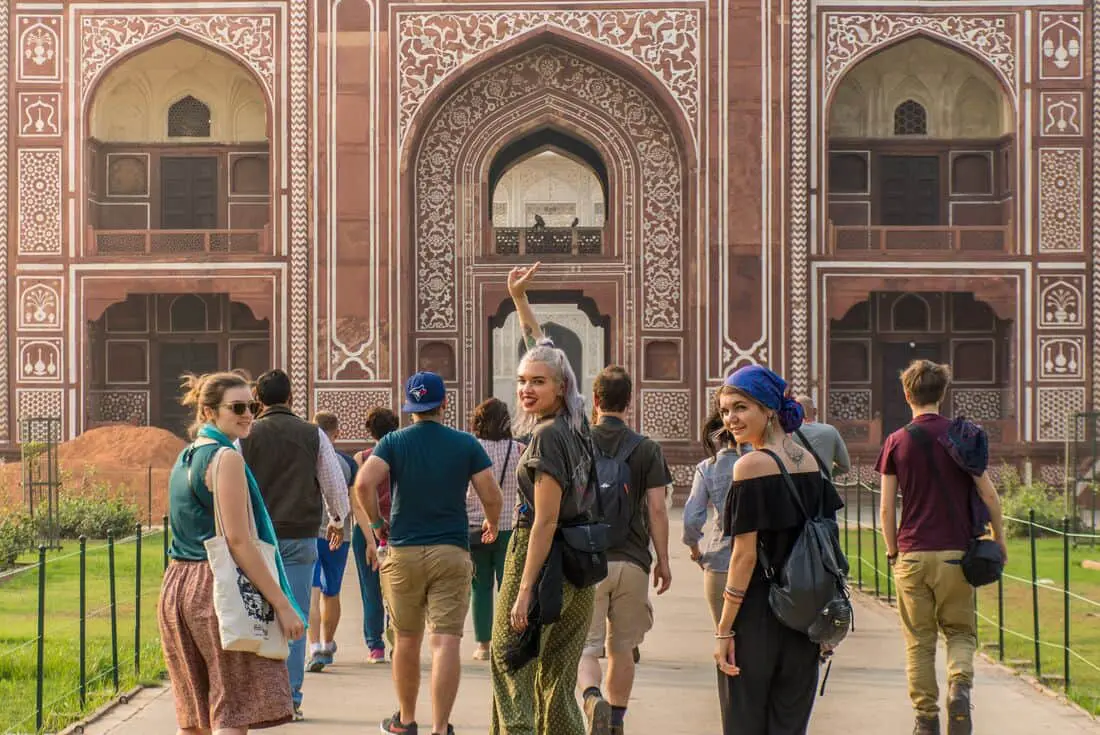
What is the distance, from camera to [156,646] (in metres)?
9.35

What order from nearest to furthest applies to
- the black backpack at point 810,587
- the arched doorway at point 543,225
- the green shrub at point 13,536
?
the black backpack at point 810,587, the green shrub at point 13,536, the arched doorway at point 543,225

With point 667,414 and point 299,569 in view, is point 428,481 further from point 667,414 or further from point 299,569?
point 667,414

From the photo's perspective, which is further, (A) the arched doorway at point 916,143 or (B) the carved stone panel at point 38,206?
(A) the arched doorway at point 916,143

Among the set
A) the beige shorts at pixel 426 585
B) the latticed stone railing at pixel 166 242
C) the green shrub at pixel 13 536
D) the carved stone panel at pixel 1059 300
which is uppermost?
the latticed stone railing at pixel 166 242

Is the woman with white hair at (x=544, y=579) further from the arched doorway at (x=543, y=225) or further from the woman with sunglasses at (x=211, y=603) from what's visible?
the arched doorway at (x=543, y=225)

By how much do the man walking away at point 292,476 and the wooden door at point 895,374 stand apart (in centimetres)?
1738

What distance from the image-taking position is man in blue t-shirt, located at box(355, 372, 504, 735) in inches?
245

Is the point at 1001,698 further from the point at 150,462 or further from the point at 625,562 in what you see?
the point at 150,462

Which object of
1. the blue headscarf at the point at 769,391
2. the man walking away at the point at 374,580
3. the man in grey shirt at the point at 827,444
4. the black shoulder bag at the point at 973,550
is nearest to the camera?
the blue headscarf at the point at 769,391

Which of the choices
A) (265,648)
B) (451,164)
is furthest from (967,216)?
(265,648)

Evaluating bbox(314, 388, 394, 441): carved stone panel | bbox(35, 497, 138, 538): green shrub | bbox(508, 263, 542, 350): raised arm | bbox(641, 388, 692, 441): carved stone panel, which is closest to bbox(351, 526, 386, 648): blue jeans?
bbox(508, 263, 542, 350): raised arm

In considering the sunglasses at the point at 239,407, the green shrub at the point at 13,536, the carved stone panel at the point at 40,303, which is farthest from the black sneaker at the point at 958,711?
the carved stone panel at the point at 40,303

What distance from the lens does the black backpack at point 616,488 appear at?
624cm

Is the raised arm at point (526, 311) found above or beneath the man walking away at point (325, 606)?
above
